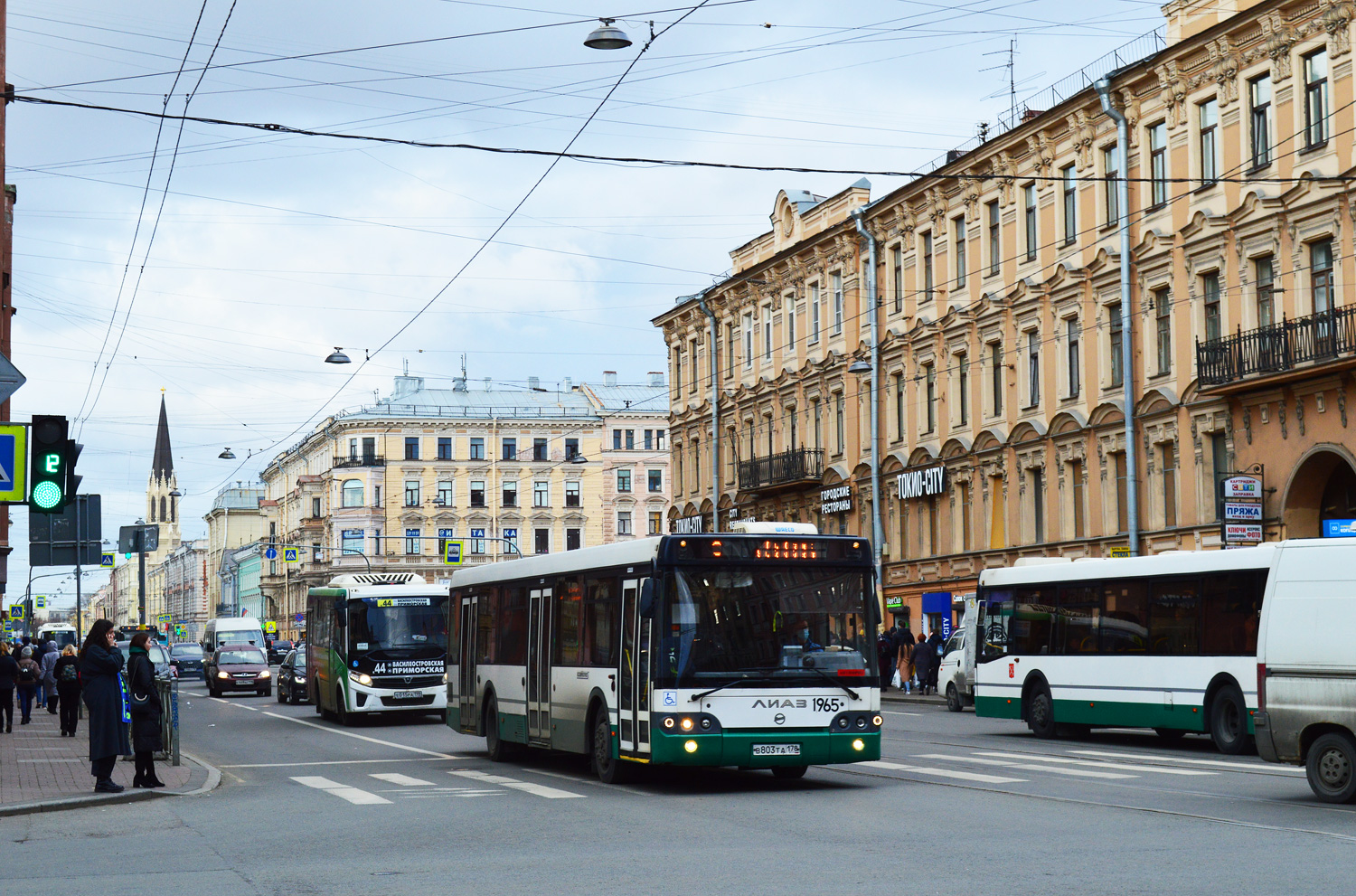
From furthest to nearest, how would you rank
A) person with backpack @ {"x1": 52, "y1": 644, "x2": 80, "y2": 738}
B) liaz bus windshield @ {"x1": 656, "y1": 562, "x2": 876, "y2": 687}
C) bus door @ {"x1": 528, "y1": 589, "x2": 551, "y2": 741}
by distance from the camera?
person with backpack @ {"x1": 52, "y1": 644, "x2": 80, "y2": 738}
bus door @ {"x1": 528, "y1": 589, "x2": 551, "y2": 741}
liaz bus windshield @ {"x1": 656, "y1": 562, "x2": 876, "y2": 687}

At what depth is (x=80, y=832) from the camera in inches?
556

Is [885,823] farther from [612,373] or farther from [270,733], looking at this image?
[612,373]

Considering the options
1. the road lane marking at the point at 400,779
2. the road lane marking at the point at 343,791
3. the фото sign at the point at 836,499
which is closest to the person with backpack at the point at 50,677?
the road lane marking at the point at 400,779

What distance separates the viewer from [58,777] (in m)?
19.8

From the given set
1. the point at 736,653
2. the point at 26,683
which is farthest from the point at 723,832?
the point at 26,683

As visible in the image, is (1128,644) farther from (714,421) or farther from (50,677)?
(714,421)

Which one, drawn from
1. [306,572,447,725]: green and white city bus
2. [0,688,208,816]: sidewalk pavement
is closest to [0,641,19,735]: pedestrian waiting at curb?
[0,688,208,816]: sidewalk pavement

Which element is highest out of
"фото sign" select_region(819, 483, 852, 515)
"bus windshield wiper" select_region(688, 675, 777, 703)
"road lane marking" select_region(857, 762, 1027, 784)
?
"фото sign" select_region(819, 483, 852, 515)

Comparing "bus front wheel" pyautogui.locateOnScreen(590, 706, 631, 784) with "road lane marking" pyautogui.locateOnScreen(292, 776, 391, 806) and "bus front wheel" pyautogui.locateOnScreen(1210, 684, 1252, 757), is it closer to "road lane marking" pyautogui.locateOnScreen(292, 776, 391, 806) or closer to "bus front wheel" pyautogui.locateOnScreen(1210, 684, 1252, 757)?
"road lane marking" pyautogui.locateOnScreen(292, 776, 391, 806)

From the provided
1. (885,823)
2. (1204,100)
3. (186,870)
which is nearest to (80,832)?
(186,870)

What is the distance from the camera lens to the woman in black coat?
16984mm

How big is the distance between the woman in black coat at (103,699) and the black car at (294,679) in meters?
26.1

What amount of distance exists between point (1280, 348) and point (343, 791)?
2220 centimetres

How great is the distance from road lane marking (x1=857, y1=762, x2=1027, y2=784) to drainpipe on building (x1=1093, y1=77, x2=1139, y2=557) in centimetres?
1999
